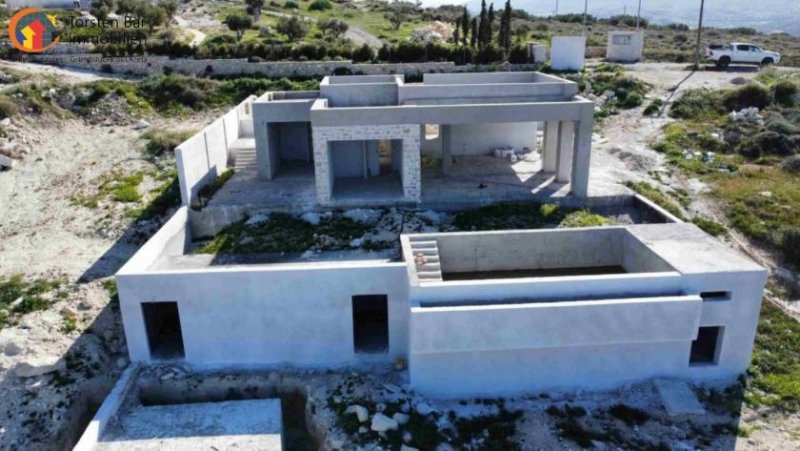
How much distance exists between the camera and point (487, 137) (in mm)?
24172

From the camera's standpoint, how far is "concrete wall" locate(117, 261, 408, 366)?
14023 mm

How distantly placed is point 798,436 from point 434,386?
297 inches

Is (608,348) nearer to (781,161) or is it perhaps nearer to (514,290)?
(514,290)

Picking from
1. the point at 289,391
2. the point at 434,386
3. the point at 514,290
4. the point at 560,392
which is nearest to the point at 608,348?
the point at 560,392

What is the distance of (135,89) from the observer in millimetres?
31516

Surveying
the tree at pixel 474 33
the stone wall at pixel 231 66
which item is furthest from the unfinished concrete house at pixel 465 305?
the tree at pixel 474 33

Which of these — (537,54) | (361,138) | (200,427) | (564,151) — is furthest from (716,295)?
(537,54)

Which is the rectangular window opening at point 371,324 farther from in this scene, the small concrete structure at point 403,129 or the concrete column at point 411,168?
the concrete column at point 411,168

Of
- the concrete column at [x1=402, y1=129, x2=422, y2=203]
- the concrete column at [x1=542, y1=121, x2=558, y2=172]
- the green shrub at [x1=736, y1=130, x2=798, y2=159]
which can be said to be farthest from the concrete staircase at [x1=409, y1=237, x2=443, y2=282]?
the green shrub at [x1=736, y1=130, x2=798, y2=159]

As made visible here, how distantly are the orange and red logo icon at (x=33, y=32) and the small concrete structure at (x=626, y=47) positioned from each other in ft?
118

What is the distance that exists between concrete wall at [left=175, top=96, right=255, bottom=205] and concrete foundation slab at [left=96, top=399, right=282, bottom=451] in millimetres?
7524

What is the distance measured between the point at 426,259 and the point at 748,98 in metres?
23.6

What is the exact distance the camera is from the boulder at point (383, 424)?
41.1 feet

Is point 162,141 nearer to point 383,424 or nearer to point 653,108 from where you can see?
point 383,424
